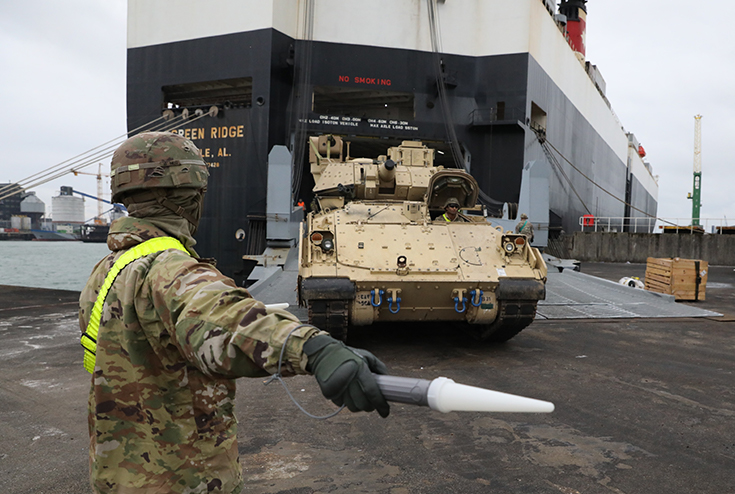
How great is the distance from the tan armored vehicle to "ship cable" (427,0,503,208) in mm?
9362

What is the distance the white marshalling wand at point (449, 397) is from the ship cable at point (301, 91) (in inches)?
557

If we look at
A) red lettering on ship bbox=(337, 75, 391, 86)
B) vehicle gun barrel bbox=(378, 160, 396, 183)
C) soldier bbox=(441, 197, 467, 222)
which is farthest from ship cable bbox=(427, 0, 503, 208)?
soldier bbox=(441, 197, 467, 222)

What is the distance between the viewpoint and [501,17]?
16.8 meters

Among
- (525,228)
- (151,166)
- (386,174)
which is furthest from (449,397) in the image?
(525,228)

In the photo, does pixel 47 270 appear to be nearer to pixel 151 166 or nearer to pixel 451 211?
pixel 451 211

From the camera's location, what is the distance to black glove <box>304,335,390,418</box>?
1162 mm

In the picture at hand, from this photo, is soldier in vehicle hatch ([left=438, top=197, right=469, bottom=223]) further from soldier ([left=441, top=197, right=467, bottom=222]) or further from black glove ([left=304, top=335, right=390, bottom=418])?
black glove ([left=304, top=335, right=390, bottom=418])

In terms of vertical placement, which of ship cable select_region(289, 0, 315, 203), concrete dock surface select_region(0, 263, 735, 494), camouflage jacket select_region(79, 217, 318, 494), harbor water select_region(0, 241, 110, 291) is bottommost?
harbor water select_region(0, 241, 110, 291)

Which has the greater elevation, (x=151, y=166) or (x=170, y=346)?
(x=151, y=166)

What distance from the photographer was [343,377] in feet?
3.82

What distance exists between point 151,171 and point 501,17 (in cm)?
1752

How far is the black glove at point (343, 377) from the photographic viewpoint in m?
1.16

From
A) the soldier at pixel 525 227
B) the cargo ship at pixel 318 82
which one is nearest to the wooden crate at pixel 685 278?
the soldier at pixel 525 227

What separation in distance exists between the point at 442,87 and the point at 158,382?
51.4ft
